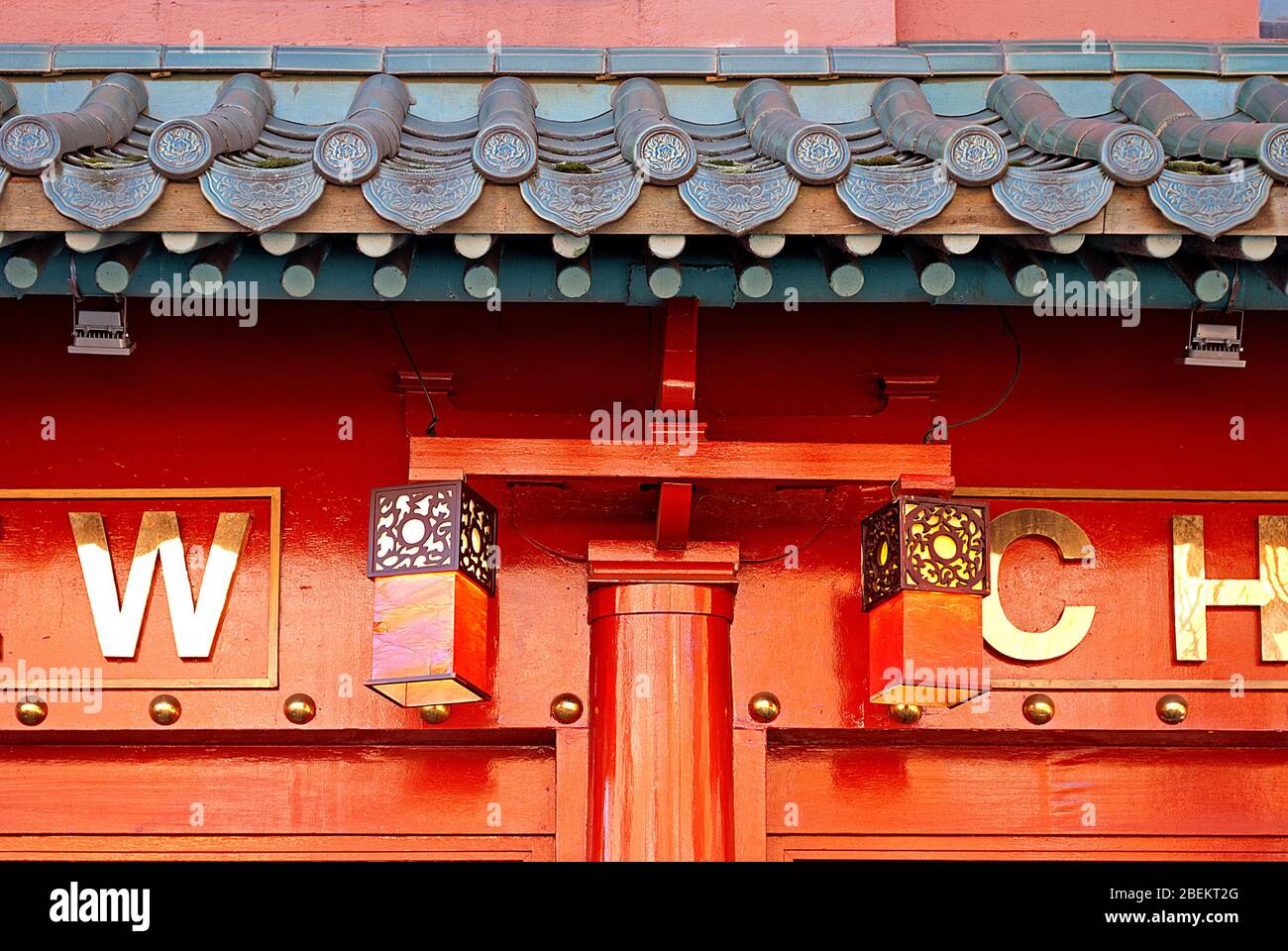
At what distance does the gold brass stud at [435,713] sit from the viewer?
5113 millimetres

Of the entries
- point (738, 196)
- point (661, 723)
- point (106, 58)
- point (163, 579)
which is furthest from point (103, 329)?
point (661, 723)

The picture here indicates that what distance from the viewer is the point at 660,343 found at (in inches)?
203

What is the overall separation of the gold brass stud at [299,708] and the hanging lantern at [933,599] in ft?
5.54

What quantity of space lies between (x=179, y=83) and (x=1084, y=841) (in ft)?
11.4

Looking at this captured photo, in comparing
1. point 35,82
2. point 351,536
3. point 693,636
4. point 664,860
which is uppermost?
point 35,82

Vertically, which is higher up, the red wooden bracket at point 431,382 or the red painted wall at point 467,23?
the red painted wall at point 467,23

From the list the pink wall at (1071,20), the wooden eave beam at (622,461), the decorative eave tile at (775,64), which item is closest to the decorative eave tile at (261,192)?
the wooden eave beam at (622,461)

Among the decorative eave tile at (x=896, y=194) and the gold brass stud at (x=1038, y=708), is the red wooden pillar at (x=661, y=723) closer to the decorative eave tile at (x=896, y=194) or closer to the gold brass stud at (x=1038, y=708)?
the gold brass stud at (x=1038, y=708)

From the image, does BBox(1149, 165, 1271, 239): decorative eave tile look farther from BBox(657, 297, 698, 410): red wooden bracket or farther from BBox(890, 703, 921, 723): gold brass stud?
BBox(890, 703, 921, 723): gold brass stud

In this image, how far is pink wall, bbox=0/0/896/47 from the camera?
543 centimetres

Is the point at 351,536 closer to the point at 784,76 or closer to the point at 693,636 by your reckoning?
the point at 693,636

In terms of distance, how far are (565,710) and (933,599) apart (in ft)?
3.89

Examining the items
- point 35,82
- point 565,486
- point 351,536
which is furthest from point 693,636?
point 35,82

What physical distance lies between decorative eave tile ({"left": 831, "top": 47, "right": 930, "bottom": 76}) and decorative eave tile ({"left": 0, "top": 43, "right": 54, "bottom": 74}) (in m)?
2.20
